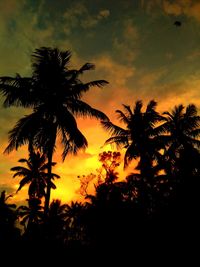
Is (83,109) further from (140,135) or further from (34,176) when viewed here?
(34,176)

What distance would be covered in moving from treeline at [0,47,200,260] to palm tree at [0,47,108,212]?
51 mm

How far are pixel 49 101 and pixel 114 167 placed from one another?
35.8 ft

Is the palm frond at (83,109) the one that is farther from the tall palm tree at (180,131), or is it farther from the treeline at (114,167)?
the tall palm tree at (180,131)

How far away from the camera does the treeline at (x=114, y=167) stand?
31.5 feet

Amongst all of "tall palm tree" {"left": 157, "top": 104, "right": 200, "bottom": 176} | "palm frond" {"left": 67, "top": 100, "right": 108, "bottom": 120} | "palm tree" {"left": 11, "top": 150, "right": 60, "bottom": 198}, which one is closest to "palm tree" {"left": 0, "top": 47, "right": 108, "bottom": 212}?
"palm frond" {"left": 67, "top": 100, "right": 108, "bottom": 120}

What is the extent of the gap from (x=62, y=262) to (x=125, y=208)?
3.06 meters

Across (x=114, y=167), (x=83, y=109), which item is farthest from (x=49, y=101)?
(x=114, y=167)

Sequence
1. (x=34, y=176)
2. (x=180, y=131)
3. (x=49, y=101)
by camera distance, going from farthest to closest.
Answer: (x=34, y=176) → (x=180, y=131) → (x=49, y=101)

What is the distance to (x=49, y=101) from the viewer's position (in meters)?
14.5

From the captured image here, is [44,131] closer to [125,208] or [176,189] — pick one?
[125,208]

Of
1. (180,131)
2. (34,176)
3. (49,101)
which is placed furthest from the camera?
(34,176)

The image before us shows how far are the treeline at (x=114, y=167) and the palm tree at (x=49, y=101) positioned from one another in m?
0.05

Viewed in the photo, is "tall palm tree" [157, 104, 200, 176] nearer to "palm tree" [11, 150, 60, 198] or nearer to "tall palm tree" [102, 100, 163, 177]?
"tall palm tree" [102, 100, 163, 177]

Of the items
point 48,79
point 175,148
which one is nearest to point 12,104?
point 48,79
